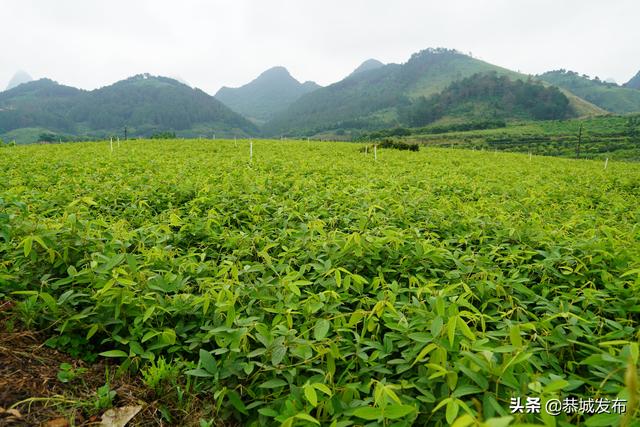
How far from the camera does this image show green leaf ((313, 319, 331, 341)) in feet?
6.60

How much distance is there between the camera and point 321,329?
2.09 meters

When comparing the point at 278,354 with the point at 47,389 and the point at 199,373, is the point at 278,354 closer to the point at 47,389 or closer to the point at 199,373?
the point at 199,373

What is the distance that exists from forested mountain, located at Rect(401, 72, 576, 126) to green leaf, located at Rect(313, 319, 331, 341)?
376 ft

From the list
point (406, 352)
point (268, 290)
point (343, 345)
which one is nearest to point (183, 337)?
point (268, 290)

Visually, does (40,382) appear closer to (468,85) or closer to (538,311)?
(538,311)

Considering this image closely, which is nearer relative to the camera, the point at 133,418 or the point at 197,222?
the point at 133,418

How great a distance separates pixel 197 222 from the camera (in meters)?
4.25

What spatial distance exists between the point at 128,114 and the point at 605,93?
8784 inches

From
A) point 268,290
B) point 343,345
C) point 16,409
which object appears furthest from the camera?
point 268,290

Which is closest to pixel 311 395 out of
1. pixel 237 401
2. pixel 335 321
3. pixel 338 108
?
pixel 237 401

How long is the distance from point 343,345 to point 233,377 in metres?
0.69

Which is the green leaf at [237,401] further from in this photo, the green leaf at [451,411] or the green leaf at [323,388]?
the green leaf at [451,411]

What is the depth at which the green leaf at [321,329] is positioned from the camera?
2.01 meters

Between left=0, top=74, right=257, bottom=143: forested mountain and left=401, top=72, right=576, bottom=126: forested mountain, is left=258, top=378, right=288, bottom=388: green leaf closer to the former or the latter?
left=401, top=72, right=576, bottom=126: forested mountain
